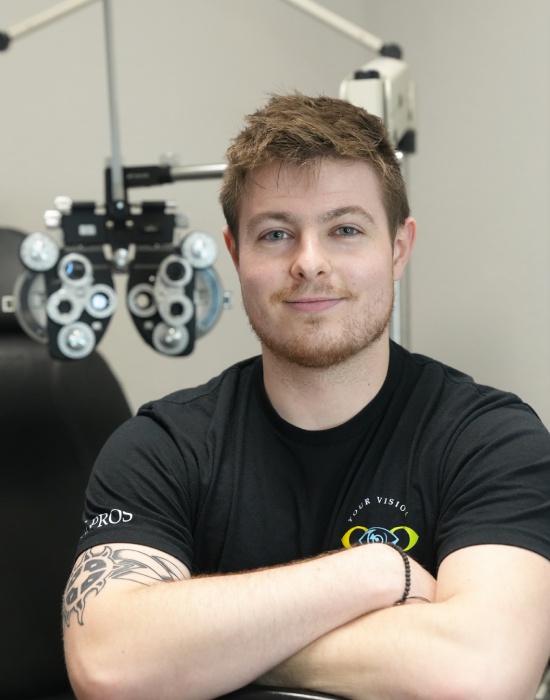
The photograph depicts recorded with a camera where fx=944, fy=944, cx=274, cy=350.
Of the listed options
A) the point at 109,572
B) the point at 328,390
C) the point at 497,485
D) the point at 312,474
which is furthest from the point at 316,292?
the point at 109,572

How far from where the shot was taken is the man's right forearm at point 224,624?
1034 mm

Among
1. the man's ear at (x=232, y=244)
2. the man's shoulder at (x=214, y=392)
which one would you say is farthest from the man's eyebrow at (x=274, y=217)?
→ the man's shoulder at (x=214, y=392)

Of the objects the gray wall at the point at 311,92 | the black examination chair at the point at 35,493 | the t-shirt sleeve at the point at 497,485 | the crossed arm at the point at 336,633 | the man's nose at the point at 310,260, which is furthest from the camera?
the gray wall at the point at 311,92

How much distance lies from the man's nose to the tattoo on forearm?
1.38ft

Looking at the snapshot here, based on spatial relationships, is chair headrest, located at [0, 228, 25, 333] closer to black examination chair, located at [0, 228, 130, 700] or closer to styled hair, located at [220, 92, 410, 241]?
black examination chair, located at [0, 228, 130, 700]

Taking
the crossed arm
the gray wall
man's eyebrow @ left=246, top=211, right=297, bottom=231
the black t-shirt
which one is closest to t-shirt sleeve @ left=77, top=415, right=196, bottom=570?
the black t-shirt

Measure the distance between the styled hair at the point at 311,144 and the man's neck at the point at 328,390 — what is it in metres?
0.21

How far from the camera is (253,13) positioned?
2.58 metres

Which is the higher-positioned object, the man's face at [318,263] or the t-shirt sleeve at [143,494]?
the man's face at [318,263]

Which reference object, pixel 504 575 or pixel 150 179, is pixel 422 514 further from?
pixel 150 179

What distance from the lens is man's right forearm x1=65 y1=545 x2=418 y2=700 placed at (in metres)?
1.03

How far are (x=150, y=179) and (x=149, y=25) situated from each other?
2.77 feet

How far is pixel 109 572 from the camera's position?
1146 mm

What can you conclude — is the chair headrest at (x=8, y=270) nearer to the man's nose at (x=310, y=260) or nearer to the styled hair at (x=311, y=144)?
the styled hair at (x=311, y=144)
